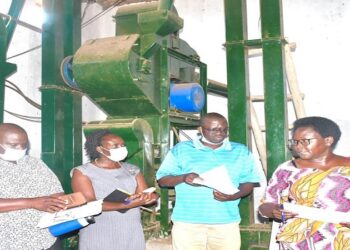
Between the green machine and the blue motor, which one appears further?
the blue motor

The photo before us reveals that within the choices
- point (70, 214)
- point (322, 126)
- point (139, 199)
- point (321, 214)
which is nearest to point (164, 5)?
point (139, 199)

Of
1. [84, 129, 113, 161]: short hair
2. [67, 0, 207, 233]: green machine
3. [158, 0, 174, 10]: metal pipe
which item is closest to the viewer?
[84, 129, 113, 161]: short hair

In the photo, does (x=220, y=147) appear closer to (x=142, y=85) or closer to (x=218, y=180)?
(x=218, y=180)

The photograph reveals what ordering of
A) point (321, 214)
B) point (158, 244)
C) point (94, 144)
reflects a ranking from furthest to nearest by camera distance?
point (158, 244)
point (94, 144)
point (321, 214)

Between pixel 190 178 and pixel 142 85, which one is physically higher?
pixel 142 85

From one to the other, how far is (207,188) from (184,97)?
3.86 ft

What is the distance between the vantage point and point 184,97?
3877 millimetres

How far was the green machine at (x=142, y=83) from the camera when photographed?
3586 millimetres

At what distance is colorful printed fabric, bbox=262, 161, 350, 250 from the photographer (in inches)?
86.4

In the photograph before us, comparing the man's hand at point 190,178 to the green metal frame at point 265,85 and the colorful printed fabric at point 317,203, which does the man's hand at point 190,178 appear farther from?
the green metal frame at point 265,85

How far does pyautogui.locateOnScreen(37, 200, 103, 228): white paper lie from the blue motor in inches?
63.0

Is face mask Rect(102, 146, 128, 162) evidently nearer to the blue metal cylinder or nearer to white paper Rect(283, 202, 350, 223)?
the blue metal cylinder

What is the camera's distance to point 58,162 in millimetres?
3889

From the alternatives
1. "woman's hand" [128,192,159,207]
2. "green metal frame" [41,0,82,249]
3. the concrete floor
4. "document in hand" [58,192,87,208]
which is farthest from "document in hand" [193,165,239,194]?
"green metal frame" [41,0,82,249]
